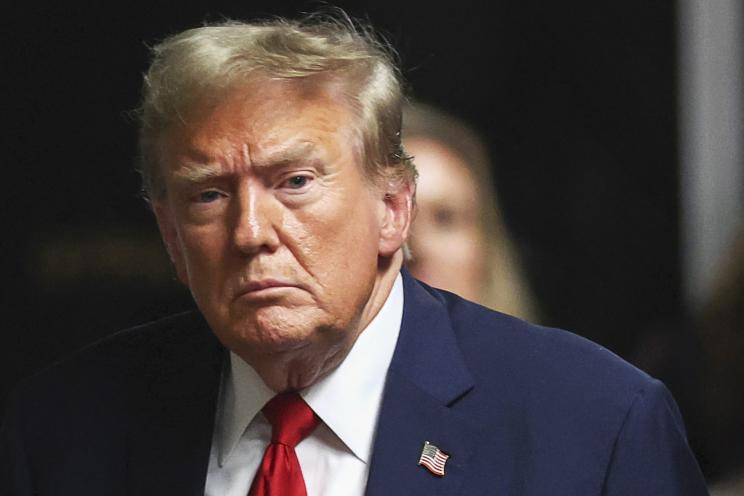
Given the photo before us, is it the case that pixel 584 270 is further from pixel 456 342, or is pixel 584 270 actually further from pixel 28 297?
pixel 456 342

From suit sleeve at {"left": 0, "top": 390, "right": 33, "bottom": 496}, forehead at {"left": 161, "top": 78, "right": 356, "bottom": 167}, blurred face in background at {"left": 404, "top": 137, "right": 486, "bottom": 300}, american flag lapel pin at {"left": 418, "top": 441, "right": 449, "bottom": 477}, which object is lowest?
suit sleeve at {"left": 0, "top": 390, "right": 33, "bottom": 496}

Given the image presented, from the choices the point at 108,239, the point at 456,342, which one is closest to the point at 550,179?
the point at 108,239

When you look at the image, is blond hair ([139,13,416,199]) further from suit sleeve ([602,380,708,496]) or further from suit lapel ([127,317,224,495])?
suit sleeve ([602,380,708,496])

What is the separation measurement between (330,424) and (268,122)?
0.56 m

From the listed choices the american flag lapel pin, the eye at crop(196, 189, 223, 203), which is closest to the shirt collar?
the american flag lapel pin

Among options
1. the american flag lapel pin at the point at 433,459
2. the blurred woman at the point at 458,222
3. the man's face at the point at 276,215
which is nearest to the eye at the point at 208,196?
the man's face at the point at 276,215

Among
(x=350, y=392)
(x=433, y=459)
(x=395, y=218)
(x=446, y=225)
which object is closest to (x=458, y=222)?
(x=446, y=225)

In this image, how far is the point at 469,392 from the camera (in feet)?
9.98

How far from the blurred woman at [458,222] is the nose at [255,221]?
119cm

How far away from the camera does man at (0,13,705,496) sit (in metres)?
2.89

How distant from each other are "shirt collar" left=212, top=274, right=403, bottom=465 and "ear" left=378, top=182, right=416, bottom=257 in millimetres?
126

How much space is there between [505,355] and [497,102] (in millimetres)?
2668

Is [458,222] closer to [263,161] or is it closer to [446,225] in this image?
[446,225]

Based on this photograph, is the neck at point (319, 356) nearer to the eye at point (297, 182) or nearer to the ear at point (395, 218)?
the ear at point (395, 218)
